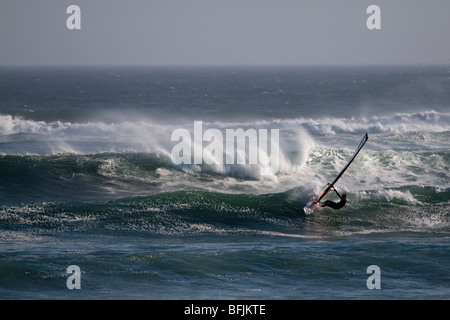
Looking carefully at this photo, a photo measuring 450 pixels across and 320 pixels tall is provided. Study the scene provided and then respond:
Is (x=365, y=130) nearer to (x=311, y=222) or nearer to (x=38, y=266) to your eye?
(x=311, y=222)

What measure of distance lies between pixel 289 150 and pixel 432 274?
46.8ft

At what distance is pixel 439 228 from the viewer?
15805 mm

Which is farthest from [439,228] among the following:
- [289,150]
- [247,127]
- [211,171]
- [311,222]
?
[247,127]

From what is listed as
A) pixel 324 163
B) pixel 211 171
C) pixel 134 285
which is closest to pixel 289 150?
pixel 324 163

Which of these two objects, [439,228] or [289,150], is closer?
[439,228]

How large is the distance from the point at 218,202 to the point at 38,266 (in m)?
6.45

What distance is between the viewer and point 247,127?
39.2 m
